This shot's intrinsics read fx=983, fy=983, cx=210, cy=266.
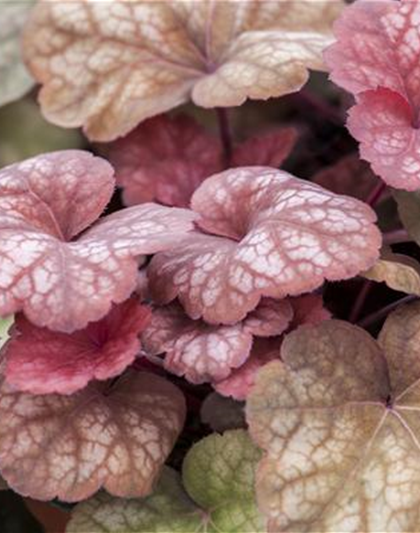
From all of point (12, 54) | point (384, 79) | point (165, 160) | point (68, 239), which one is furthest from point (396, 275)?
point (12, 54)

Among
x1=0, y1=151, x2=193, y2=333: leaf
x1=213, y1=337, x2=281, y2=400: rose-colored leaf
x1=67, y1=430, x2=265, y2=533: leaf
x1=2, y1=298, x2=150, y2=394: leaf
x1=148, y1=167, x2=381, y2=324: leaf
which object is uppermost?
x1=0, y1=151, x2=193, y2=333: leaf

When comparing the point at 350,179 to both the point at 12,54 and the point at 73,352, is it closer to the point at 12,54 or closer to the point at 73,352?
the point at 73,352

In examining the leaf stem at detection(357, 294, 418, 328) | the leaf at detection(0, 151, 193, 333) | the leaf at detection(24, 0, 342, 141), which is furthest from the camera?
the leaf at detection(24, 0, 342, 141)

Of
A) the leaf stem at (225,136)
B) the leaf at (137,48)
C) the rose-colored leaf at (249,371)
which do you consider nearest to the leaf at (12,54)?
the leaf at (137,48)

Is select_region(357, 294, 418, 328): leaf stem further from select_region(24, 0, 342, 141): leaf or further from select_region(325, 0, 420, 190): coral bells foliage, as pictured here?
select_region(24, 0, 342, 141): leaf

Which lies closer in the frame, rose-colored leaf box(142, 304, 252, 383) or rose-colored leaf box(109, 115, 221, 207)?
rose-colored leaf box(142, 304, 252, 383)

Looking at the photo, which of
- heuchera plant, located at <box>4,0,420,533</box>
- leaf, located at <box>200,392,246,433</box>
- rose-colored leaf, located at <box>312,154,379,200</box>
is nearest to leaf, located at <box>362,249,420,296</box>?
heuchera plant, located at <box>4,0,420,533</box>

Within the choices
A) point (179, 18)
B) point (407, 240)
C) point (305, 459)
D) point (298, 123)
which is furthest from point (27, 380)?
point (298, 123)
